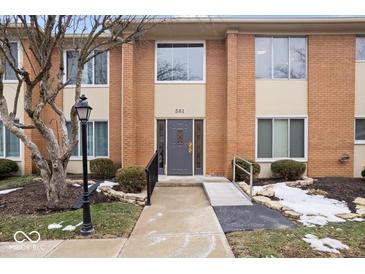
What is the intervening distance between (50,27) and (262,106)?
762 cm

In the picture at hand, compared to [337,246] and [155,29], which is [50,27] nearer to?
[155,29]

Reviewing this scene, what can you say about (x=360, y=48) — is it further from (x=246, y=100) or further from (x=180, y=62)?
(x=180, y=62)

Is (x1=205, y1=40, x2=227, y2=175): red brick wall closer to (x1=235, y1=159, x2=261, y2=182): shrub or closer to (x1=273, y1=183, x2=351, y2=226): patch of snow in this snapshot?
(x1=235, y1=159, x2=261, y2=182): shrub

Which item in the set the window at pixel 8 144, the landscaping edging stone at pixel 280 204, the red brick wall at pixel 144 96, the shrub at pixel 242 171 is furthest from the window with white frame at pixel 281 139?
the window at pixel 8 144

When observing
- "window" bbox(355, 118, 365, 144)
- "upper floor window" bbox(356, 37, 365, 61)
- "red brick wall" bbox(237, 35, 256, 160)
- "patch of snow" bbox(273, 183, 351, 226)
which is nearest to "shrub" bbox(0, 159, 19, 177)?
"red brick wall" bbox(237, 35, 256, 160)

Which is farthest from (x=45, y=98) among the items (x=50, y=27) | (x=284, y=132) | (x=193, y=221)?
(x=284, y=132)

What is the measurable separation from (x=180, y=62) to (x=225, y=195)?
5.75 m

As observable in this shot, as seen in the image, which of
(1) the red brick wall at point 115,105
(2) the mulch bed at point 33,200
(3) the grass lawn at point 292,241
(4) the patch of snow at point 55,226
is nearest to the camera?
(3) the grass lawn at point 292,241

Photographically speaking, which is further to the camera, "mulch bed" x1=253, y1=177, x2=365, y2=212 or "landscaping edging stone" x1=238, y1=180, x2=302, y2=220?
"mulch bed" x1=253, y1=177, x2=365, y2=212

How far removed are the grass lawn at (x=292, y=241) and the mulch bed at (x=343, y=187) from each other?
1.72 metres

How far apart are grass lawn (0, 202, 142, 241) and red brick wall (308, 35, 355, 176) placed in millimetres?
7637

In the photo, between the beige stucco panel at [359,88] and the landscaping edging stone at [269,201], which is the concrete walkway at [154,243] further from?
the beige stucco panel at [359,88]

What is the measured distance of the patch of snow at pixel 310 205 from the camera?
5.54 meters

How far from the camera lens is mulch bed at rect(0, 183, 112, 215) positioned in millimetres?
6193
